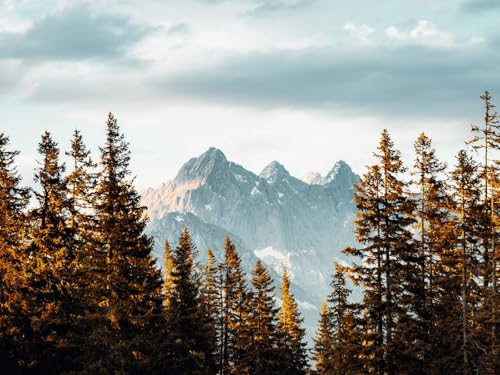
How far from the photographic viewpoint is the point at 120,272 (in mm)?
35406

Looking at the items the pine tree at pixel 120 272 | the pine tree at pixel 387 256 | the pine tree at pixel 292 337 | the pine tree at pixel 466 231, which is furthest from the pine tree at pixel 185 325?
the pine tree at pixel 292 337

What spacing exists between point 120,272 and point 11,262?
637 centimetres

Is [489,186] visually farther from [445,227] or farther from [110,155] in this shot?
[110,155]

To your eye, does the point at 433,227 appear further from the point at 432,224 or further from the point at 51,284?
the point at 51,284

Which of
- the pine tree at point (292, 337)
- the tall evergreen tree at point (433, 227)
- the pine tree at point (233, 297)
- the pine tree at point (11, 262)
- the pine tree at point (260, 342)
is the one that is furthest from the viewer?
the pine tree at point (292, 337)

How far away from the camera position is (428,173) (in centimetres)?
4344

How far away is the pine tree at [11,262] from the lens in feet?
115

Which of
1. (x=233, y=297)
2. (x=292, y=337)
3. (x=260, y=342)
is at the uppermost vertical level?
(x=233, y=297)

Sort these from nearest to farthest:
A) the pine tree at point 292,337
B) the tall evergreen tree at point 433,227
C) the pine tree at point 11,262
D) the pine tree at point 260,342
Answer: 1. the pine tree at point 11,262
2. the tall evergreen tree at point 433,227
3. the pine tree at point 260,342
4. the pine tree at point 292,337

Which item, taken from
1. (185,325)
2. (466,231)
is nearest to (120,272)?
(185,325)

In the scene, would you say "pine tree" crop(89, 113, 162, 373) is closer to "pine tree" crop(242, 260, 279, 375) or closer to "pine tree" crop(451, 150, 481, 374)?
"pine tree" crop(451, 150, 481, 374)

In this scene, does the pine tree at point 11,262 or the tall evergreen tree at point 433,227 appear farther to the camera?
the tall evergreen tree at point 433,227

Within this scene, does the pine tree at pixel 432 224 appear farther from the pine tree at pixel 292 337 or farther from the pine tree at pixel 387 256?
the pine tree at pixel 292 337

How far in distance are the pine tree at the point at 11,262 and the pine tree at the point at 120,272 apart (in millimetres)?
4097
